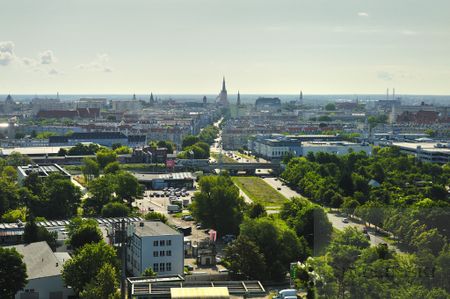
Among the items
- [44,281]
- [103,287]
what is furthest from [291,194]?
[103,287]

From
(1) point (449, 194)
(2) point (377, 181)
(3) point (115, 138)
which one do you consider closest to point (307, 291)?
(1) point (449, 194)

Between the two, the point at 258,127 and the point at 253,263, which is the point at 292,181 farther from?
the point at 258,127

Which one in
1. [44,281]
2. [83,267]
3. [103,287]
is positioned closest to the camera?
[103,287]

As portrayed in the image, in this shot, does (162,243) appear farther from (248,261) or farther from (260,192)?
(260,192)

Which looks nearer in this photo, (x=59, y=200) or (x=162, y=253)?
(x=162, y=253)

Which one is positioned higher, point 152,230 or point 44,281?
point 152,230

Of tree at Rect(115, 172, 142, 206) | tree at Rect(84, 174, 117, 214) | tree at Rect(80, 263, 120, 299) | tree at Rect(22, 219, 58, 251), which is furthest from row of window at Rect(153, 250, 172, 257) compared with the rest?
tree at Rect(115, 172, 142, 206)
